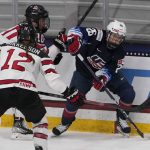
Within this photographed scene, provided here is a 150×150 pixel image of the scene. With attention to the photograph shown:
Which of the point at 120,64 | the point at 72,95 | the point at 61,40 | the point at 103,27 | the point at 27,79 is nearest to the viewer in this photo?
the point at 27,79

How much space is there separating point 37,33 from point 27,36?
2.29 ft

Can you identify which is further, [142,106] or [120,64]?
[142,106]

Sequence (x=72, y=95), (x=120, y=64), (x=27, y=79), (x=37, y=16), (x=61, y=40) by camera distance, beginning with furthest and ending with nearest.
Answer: (x=61, y=40), (x=120, y=64), (x=37, y=16), (x=72, y=95), (x=27, y=79)

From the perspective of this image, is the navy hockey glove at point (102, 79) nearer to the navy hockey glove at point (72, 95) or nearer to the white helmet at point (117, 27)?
the white helmet at point (117, 27)

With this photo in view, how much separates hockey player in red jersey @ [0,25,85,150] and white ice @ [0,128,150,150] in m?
0.69

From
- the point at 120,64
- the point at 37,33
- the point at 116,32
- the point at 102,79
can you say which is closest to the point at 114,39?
the point at 116,32

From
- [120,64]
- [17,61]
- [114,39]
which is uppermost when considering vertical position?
[17,61]

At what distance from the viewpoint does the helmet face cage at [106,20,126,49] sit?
4.59m

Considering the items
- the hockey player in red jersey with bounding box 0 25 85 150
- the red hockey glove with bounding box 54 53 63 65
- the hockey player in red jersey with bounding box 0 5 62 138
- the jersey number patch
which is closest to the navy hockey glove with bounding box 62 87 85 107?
the hockey player in red jersey with bounding box 0 25 85 150

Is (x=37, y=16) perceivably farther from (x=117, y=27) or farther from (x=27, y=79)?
(x=27, y=79)

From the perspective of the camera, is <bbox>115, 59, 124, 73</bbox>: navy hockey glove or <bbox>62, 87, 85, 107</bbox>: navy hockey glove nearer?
<bbox>62, 87, 85, 107</bbox>: navy hockey glove

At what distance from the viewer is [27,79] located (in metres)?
3.83

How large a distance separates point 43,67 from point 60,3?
1.37 m

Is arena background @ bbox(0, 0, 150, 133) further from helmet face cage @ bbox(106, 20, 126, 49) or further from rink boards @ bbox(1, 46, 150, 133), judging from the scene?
helmet face cage @ bbox(106, 20, 126, 49)
